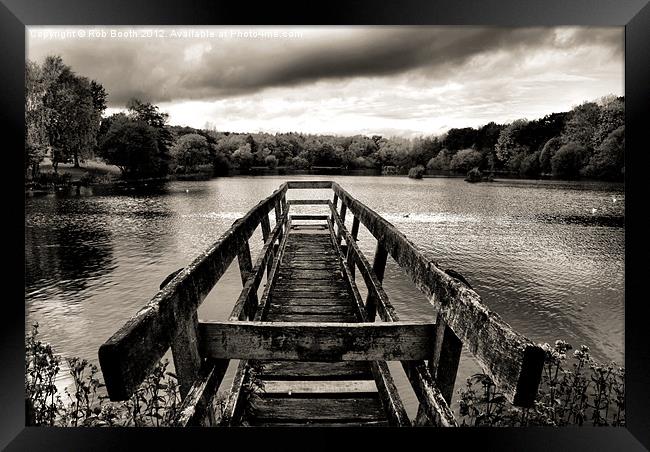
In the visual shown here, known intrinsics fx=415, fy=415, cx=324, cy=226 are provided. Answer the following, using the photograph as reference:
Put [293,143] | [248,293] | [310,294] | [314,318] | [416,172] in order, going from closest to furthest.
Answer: [248,293], [314,318], [310,294], [416,172], [293,143]

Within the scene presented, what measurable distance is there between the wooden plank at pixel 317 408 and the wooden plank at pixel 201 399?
3.02ft

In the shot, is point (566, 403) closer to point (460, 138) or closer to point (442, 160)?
point (460, 138)

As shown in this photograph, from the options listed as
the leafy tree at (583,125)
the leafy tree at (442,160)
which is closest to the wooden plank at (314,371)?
the leafy tree at (583,125)

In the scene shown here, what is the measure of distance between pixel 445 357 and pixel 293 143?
390 inches

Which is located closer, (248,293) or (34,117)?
(248,293)

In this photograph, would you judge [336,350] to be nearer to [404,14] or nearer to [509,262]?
[404,14]

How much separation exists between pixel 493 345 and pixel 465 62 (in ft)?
17.8

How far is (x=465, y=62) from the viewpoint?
5891mm

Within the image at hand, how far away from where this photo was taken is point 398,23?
10.4 feet

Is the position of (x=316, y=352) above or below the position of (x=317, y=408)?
above

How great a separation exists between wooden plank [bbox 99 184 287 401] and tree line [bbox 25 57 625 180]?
3.08 metres

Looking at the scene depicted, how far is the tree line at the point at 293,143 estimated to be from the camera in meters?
5.32

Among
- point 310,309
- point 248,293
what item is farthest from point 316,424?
point 310,309
